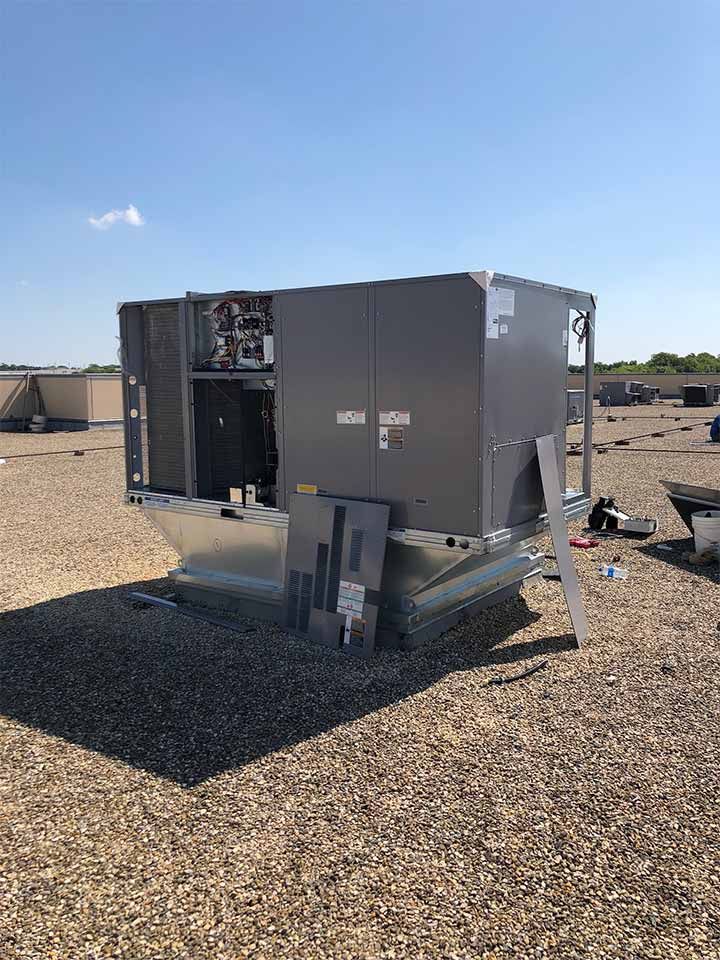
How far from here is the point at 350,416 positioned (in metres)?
5.67

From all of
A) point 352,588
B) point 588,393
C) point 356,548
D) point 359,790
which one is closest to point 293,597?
point 352,588

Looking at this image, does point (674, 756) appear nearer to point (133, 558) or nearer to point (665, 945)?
point (665, 945)

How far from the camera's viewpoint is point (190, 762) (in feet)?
13.5

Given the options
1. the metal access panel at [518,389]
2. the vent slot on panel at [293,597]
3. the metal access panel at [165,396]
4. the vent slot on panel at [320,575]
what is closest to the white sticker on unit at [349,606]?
the vent slot on panel at [320,575]

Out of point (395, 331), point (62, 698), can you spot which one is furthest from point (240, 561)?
point (395, 331)

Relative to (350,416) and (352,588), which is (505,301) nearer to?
(350,416)

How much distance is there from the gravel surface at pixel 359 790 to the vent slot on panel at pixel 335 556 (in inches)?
15.7

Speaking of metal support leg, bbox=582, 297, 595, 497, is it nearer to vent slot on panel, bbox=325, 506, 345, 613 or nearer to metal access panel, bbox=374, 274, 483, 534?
metal access panel, bbox=374, 274, 483, 534

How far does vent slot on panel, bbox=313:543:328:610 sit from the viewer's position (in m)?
5.80

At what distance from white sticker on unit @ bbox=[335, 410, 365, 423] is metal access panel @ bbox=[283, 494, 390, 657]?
59cm

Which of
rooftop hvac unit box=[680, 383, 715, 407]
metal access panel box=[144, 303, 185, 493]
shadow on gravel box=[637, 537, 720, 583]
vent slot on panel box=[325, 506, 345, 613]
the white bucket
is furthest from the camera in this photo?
rooftop hvac unit box=[680, 383, 715, 407]

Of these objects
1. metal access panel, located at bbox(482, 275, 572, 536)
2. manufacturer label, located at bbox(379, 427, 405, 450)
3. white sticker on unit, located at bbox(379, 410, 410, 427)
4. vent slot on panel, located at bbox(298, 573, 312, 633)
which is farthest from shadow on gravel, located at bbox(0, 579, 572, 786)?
white sticker on unit, located at bbox(379, 410, 410, 427)

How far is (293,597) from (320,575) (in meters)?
0.34

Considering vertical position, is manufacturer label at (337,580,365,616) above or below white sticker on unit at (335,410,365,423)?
below
